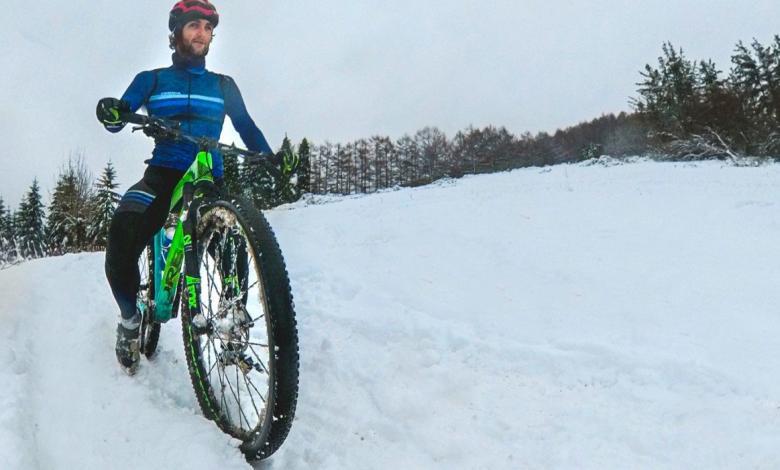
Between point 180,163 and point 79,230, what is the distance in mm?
33621

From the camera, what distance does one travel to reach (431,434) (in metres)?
2.56

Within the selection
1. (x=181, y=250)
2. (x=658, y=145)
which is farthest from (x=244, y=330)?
(x=658, y=145)

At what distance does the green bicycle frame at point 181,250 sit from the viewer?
251 cm

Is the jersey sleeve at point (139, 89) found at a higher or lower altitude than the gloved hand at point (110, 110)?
higher

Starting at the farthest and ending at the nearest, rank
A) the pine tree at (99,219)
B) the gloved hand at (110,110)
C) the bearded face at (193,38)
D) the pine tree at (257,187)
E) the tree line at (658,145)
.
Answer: the pine tree at (257,187)
the pine tree at (99,219)
the tree line at (658,145)
the bearded face at (193,38)
the gloved hand at (110,110)

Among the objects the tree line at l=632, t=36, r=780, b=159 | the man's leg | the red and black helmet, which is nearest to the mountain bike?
the man's leg

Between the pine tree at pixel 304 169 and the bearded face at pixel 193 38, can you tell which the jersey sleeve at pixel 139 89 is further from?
the pine tree at pixel 304 169

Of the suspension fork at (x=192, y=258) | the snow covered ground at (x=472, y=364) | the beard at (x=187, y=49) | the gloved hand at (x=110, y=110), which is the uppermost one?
the beard at (x=187, y=49)

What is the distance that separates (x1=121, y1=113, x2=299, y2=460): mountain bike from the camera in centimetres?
202

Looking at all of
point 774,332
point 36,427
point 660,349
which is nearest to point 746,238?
point 774,332

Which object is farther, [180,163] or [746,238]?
[746,238]

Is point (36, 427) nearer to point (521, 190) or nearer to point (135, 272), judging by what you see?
point (135, 272)

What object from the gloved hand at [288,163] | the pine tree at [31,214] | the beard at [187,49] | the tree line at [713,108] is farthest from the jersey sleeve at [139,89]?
the pine tree at [31,214]

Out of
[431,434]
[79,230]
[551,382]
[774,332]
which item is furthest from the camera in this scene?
[79,230]
